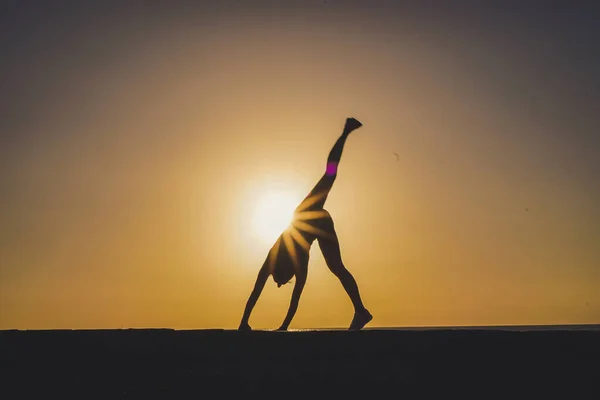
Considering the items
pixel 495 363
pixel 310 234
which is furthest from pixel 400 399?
pixel 310 234

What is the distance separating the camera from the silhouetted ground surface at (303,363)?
21.5 feet

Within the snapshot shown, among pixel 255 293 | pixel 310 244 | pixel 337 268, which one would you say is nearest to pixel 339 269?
pixel 337 268

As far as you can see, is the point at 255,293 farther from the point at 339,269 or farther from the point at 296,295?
the point at 339,269

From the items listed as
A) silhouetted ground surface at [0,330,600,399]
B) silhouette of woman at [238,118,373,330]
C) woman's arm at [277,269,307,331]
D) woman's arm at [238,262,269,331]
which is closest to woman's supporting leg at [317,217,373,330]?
silhouette of woman at [238,118,373,330]

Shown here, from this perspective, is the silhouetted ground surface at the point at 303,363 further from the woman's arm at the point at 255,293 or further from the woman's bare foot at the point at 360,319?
the woman's bare foot at the point at 360,319

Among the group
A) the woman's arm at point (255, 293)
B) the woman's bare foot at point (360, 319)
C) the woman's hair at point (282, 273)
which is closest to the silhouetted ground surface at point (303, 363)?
the woman's arm at point (255, 293)

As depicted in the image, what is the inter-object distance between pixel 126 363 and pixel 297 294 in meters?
5.52

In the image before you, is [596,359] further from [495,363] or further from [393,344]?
Answer: [393,344]

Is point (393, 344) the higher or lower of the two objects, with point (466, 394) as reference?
higher

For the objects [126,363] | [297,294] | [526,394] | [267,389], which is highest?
[297,294]

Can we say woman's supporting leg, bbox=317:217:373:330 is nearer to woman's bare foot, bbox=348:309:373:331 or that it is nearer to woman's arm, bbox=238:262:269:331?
woman's bare foot, bbox=348:309:373:331

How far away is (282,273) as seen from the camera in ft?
39.9

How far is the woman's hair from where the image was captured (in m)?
12.1

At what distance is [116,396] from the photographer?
→ 255 inches
